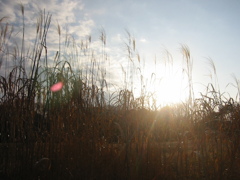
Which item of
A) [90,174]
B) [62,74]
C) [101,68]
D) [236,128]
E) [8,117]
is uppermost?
[101,68]

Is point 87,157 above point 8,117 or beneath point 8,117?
beneath

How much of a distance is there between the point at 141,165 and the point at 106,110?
88 cm

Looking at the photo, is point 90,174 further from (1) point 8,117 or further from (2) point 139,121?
(1) point 8,117

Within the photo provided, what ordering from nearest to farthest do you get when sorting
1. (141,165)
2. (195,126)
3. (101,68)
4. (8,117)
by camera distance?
(141,165)
(8,117)
(195,126)
(101,68)

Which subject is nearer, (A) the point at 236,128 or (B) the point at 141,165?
(B) the point at 141,165

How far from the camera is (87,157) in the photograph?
6.38 ft

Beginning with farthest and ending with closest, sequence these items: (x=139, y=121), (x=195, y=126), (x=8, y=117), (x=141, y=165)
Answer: (x=195, y=126)
(x=139, y=121)
(x=8, y=117)
(x=141, y=165)

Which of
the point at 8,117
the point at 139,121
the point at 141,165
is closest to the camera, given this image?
the point at 141,165

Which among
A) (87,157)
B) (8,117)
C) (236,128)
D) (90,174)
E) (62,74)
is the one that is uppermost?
(62,74)

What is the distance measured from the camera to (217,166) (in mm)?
1985

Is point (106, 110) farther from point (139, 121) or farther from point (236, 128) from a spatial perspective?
point (236, 128)

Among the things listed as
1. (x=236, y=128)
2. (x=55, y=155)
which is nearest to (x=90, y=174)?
(x=55, y=155)

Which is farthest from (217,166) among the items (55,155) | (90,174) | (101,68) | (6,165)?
(101,68)

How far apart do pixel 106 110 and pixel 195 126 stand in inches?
41.0
